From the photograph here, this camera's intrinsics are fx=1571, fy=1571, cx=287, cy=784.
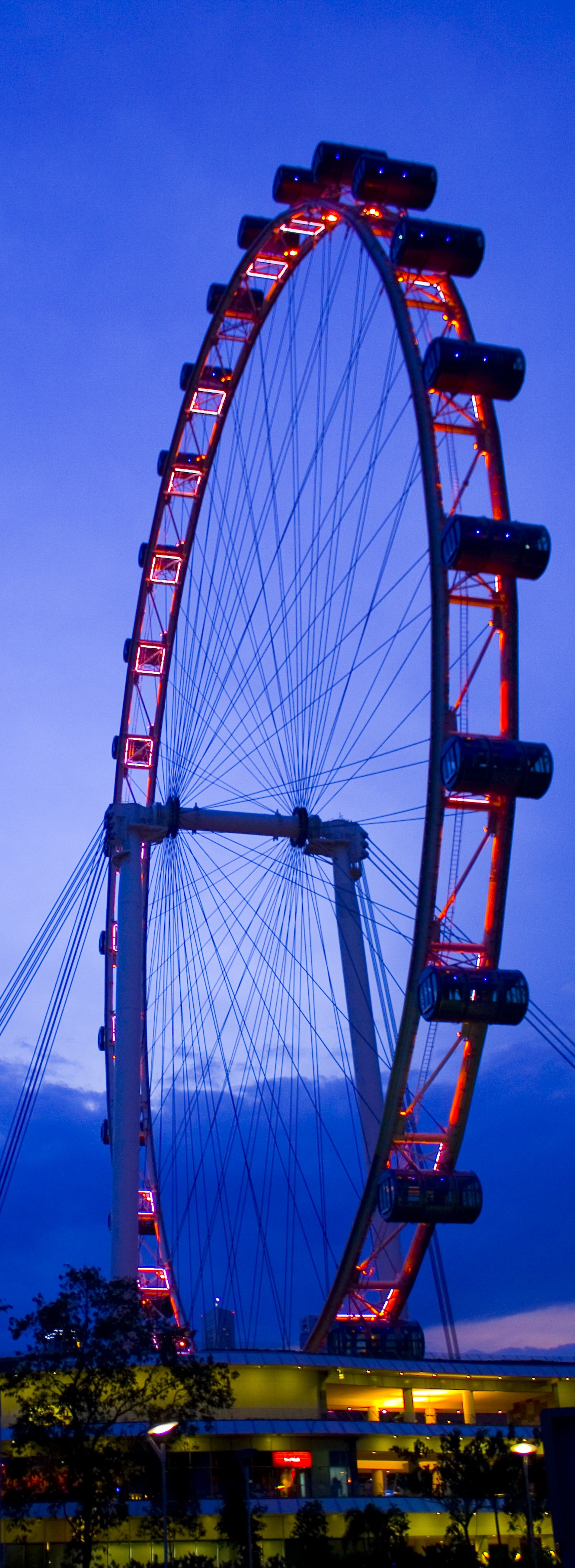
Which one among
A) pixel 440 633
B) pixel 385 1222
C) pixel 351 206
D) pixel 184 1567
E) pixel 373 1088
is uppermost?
pixel 351 206

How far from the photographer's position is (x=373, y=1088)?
4125 cm

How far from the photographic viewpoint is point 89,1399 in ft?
108

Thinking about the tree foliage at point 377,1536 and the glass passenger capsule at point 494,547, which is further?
the tree foliage at point 377,1536

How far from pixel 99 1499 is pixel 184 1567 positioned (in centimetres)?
263

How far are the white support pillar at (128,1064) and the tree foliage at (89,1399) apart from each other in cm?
606

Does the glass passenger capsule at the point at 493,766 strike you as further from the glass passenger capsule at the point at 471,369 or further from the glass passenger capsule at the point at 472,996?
the glass passenger capsule at the point at 471,369

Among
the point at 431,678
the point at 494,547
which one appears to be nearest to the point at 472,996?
the point at 431,678

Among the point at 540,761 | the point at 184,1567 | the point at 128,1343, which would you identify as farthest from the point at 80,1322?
the point at 540,761

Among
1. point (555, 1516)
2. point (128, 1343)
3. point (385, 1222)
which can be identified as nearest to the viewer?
point (555, 1516)

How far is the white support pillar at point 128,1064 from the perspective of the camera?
42.8 m

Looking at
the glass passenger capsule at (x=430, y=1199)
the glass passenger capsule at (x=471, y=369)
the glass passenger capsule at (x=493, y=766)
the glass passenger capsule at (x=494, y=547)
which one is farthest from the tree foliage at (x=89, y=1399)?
the glass passenger capsule at (x=471, y=369)

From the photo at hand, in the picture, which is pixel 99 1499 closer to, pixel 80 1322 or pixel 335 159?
pixel 80 1322

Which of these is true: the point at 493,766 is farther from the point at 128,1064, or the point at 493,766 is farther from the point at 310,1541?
the point at 310,1541

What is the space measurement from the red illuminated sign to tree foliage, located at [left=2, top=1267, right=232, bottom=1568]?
5409mm
